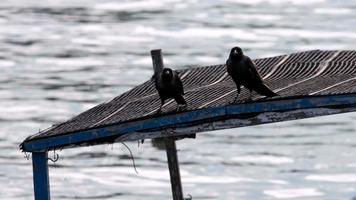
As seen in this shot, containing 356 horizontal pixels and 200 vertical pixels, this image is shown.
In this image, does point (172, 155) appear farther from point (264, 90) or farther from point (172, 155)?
point (264, 90)

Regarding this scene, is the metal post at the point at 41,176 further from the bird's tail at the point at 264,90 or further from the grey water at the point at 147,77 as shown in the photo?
the grey water at the point at 147,77

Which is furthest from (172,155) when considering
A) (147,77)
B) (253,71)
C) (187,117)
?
(147,77)

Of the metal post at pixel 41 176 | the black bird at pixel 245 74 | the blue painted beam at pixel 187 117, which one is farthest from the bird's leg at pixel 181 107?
the metal post at pixel 41 176

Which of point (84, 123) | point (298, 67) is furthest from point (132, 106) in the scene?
point (298, 67)

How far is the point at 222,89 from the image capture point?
15.9 m

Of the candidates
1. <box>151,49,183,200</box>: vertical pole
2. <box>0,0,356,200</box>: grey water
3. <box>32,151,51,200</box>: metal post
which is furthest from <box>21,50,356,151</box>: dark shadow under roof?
<box>0,0,356,200</box>: grey water

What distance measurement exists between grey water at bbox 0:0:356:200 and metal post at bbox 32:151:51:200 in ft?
41.5

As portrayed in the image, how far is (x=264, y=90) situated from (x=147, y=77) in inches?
1017

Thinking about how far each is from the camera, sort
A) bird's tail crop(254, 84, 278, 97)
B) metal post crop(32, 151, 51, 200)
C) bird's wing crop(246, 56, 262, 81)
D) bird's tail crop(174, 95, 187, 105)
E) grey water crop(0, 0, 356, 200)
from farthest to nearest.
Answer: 1. grey water crop(0, 0, 356, 200)
2. metal post crop(32, 151, 51, 200)
3. bird's tail crop(174, 95, 187, 105)
4. bird's wing crop(246, 56, 262, 81)
5. bird's tail crop(254, 84, 278, 97)

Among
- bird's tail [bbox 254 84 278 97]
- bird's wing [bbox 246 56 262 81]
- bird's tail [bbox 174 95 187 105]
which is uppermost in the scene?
bird's wing [bbox 246 56 262 81]

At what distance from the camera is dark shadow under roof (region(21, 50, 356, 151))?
1443 cm

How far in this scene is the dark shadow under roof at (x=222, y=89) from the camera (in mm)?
14430

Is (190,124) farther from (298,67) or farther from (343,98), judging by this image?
(298,67)

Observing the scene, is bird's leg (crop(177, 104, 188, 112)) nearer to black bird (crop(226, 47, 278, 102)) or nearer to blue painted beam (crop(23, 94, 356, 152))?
blue painted beam (crop(23, 94, 356, 152))
